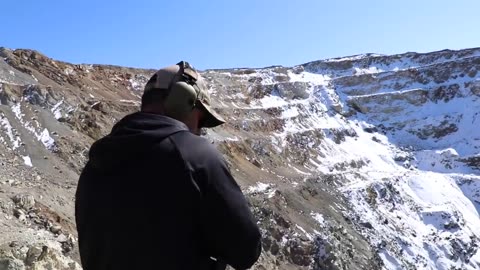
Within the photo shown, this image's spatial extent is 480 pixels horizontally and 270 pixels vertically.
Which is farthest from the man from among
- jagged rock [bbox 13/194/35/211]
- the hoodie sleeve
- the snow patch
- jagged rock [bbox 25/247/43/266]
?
the snow patch

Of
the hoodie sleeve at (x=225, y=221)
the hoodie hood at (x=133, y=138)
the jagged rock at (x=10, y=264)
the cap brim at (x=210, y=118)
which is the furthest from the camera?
the jagged rock at (x=10, y=264)

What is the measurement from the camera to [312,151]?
51.1 m

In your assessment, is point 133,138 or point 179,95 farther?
point 179,95

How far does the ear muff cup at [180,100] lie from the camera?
9.23 feet

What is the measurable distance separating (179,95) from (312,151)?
4874 centimetres

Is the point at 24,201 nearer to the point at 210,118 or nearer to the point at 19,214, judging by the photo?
the point at 19,214

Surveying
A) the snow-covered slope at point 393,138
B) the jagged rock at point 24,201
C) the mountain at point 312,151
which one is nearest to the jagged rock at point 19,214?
the mountain at point 312,151

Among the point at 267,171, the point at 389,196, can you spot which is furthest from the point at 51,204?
the point at 389,196

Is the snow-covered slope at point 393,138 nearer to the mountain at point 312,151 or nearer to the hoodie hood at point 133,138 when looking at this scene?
the mountain at point 312,151

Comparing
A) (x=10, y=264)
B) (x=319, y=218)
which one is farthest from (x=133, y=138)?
(x=319, y=218)

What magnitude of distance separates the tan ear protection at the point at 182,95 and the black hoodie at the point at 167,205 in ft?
0.43

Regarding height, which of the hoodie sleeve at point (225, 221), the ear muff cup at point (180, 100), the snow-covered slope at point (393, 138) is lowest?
the snow-covered slope at point (393, 138)

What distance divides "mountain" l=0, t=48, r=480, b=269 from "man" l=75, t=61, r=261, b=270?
1045 cm

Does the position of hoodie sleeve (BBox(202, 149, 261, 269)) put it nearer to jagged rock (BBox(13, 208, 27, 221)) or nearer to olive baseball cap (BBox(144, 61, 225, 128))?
Answer: olive baseball cap (BBox(144, 61, 225, 128))
